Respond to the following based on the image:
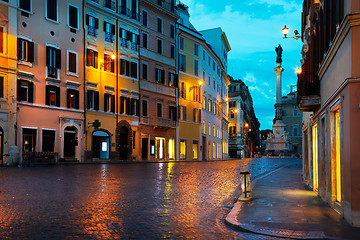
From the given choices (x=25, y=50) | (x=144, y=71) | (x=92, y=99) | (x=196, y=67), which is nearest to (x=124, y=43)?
(x=144, y=71)

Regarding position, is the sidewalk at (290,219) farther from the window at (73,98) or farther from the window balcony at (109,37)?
the window balcony at (109,37)

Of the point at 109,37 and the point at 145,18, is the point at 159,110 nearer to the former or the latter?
the point at 145,18

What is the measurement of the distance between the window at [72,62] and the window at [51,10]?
3250 mm

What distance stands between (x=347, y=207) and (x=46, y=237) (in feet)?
18.6

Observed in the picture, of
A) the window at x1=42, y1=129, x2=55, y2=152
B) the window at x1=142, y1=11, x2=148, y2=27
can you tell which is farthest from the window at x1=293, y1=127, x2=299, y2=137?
the window at x1=42, y1=129, x2=55, y2=152

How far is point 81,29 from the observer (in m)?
39.8

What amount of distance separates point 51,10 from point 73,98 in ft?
25.1

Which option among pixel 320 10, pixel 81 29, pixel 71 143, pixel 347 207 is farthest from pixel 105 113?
pixel 347 207

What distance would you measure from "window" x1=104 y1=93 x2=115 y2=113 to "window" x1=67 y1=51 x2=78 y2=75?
15.3 feet

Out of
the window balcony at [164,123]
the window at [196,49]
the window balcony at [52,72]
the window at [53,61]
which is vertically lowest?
the window balcony at [164,123]

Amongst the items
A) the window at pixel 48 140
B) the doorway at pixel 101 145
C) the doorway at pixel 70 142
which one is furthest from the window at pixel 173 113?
the window at pixel 48 140

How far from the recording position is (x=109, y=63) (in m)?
43.1

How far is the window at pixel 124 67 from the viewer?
44.8m

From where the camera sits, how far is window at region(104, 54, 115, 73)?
140ft
